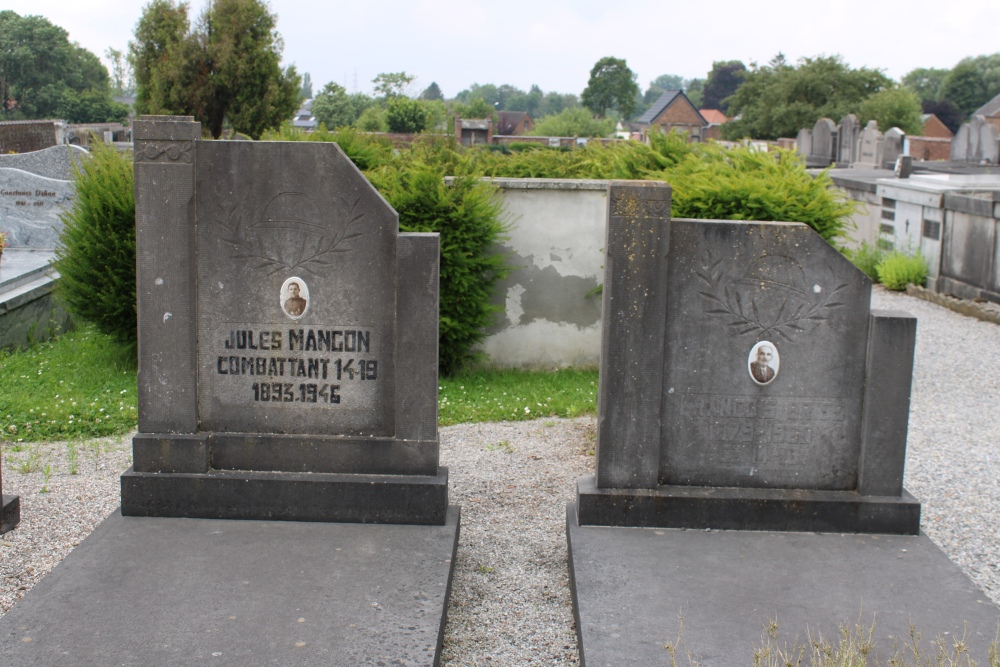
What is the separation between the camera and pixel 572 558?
15.5 ft

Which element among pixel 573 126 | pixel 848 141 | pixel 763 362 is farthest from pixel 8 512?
pixel 573 126

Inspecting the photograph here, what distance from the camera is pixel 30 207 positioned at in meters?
12.7

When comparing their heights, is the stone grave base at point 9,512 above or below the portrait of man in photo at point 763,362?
below

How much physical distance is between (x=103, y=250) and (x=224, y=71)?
898 inches

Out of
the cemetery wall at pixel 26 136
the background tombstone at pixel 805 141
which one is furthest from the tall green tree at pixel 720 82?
the cemetery wall at pixel 26 136

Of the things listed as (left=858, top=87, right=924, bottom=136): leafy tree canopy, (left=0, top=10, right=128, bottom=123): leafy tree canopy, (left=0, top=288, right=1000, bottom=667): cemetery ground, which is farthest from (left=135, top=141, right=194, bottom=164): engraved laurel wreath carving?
(left=0, top=10, right=128, bottom=123): leafy tree canopy

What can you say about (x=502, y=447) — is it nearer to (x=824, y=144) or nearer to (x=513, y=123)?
(x=824, y=144)

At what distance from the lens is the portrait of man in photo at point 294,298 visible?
16.9ft

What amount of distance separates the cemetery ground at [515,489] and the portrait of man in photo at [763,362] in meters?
1.33

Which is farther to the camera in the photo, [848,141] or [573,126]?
[573,126]

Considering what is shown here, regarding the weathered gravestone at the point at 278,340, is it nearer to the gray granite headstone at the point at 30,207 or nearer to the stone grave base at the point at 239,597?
the stone grave base at the point at 239,597

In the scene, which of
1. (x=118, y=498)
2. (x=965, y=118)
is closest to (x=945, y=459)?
(x=118, y=498)

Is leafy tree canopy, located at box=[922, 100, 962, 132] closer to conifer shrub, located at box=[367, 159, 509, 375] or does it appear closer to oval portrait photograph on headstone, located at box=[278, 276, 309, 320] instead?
conifer shrub, located at box=[367, 159, 509, 375]

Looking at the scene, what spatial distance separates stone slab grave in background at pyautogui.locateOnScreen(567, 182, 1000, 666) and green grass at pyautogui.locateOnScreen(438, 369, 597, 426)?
9.82 feet
